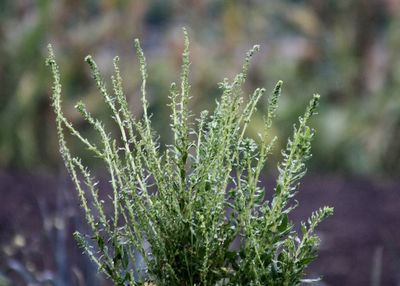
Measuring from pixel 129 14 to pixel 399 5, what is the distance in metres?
2.72

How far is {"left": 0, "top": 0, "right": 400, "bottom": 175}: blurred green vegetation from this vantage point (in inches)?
342

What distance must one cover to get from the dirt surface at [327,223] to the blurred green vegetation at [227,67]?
1449mm

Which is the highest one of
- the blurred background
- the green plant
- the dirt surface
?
the blurred background

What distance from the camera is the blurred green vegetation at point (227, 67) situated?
8.70m

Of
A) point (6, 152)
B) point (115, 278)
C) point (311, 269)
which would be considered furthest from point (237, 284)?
point (6, 152)

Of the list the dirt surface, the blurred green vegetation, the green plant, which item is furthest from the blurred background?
the green plant

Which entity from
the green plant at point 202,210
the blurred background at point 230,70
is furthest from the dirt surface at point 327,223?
the green plant at point 202,210

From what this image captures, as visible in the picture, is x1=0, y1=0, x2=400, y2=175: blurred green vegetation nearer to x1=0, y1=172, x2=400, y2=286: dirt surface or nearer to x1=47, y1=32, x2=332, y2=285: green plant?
x1=0, y1=172, x2=400, y2=286: dirt surface

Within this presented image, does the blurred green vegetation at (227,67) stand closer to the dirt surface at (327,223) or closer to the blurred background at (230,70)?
the blurred background at (230,70)

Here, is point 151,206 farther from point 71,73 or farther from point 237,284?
point 71,73

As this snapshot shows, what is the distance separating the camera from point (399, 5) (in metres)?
9.12

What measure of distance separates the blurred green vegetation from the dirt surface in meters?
1.45

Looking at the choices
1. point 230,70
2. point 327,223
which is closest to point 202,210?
point 327,223

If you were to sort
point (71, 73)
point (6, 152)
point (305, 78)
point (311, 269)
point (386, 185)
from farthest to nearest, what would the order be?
point (305, 78) → point (71, 73) → point (6, 152) → point (386, 185) → point (311, 269)
